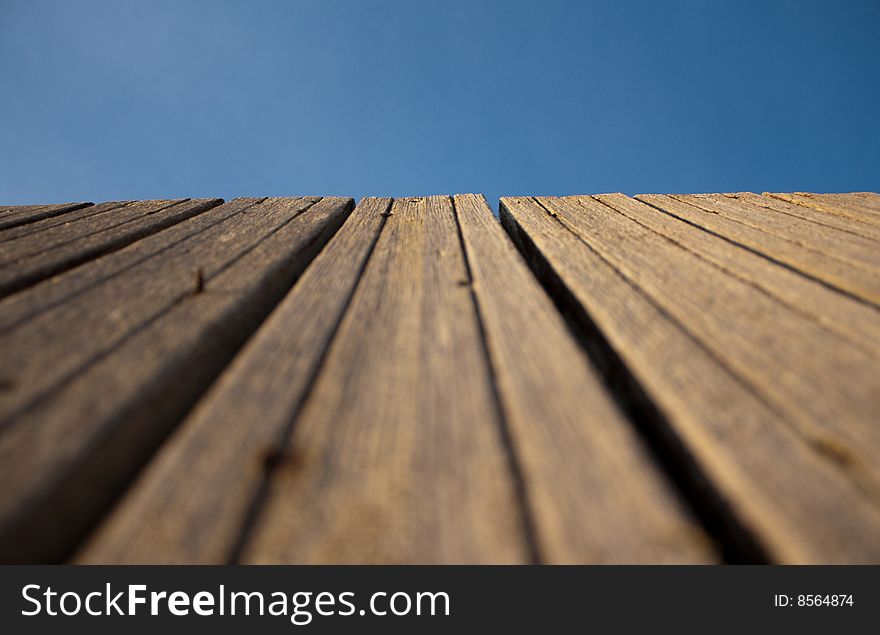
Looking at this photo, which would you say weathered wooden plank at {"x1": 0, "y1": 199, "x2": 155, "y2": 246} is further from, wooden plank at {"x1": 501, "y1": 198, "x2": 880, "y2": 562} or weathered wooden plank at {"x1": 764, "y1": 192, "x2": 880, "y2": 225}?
weathered wooden plank at {"x1": 764, "y1": 192, "x2": 880, "y2": 225}

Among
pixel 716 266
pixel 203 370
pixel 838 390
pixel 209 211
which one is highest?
pixel 209 211

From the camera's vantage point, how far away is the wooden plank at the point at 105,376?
2.01ft

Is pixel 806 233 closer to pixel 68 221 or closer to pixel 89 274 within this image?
pixel 89 274

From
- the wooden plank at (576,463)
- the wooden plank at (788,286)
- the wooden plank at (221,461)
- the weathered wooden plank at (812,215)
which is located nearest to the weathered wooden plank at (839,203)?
the weathered wooden plank at (812,215)

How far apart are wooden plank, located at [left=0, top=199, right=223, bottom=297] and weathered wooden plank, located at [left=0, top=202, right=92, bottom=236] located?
0.74ft

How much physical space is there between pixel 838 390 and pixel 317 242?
1720 millimetres

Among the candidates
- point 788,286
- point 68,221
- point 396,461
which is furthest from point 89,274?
point 788,286

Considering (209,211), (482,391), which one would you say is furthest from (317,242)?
(482,391)

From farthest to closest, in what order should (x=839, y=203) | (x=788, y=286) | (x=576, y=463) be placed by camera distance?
(x=839, y=203) → (x=788, y=286) → (x=576, y=463)

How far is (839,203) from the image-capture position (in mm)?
2514

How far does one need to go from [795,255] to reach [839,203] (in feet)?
4.80

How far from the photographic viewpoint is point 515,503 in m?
0.62
